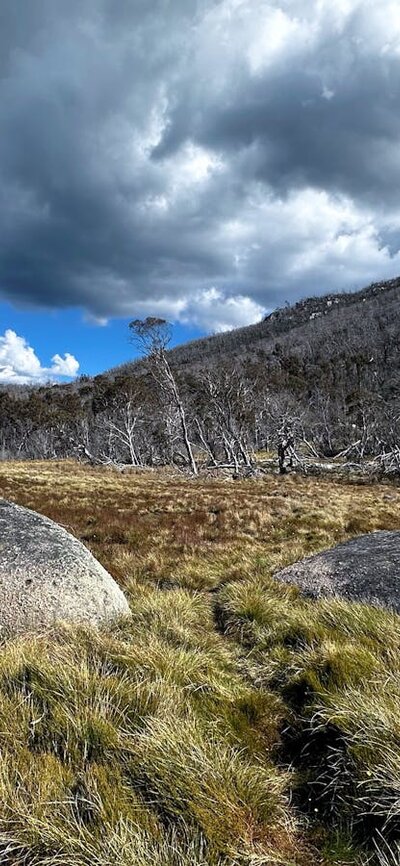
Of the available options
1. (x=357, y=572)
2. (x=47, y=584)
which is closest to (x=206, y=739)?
(x=47, y=584)

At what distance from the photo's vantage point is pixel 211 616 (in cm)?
559

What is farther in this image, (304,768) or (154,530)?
(154,530)

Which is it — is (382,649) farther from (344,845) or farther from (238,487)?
(238,487)

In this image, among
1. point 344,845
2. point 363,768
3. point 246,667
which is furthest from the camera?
point 246,667

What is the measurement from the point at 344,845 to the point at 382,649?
1.83 meters

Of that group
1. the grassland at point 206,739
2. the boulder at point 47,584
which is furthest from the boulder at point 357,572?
the boulder at point 47,584

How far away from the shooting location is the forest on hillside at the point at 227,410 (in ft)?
149

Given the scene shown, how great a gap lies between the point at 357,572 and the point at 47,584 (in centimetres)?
389

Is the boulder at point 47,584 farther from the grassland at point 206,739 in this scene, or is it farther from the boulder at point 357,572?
the boulder at point 357,572

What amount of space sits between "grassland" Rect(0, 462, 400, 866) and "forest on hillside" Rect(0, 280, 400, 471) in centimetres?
2917

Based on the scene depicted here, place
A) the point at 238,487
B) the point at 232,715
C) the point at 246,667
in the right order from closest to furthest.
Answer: the point at 232,715 < the point at 246,667 < the point at 238,487

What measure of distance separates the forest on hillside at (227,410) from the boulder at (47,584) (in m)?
28.0

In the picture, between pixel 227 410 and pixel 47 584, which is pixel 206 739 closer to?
pixel 47 584

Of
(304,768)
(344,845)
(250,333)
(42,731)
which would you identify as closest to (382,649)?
(304,768)
